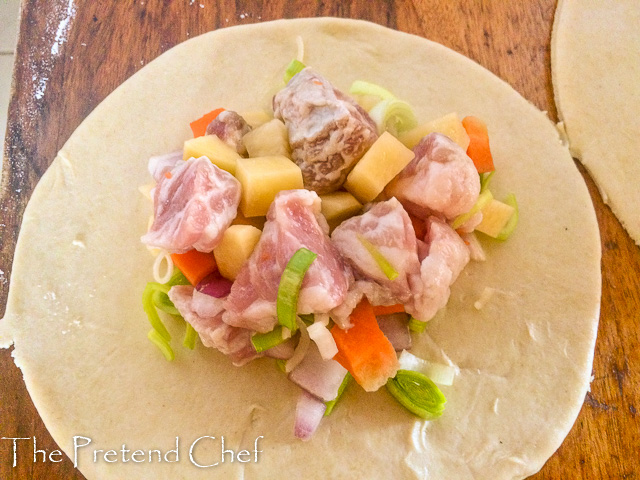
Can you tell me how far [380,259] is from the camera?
1758 millimetres

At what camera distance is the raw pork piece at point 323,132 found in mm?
1867

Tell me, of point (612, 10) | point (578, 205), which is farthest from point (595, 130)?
point (612, 10)

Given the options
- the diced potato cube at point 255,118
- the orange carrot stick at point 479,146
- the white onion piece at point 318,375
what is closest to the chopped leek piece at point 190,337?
the white onion piece at point 318,375

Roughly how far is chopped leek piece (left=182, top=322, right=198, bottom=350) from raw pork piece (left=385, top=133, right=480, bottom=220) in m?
0.95

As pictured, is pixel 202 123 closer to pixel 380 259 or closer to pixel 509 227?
pixel 380 259

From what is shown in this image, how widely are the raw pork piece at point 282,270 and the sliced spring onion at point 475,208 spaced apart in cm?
53

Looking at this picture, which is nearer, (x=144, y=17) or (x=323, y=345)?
(x=323, y=345)

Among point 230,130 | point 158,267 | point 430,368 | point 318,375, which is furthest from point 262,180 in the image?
point 430,368

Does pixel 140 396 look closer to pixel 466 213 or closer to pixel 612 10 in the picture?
pixel 466 213

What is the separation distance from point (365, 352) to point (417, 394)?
300mm

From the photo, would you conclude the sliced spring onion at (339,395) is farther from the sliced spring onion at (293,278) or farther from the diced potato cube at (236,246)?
the diced potato cube at (236,246)

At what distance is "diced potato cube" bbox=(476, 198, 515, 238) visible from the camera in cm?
212

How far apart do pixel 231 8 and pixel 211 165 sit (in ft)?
4.94

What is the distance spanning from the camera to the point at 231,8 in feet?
9.36
